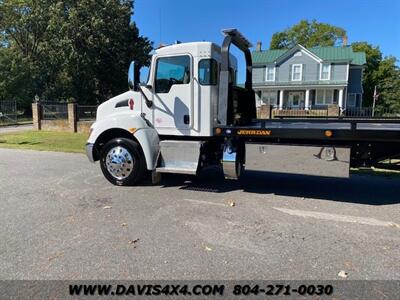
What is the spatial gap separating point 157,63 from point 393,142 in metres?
4.56

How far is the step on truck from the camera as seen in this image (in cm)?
589

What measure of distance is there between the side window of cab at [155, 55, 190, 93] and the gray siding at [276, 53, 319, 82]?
35861mm

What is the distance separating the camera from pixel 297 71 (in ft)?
132

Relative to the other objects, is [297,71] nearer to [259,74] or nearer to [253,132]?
[259,74]

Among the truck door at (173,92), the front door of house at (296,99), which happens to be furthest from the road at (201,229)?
the front door of house at (296,99)

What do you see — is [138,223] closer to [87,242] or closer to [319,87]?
[87,242]

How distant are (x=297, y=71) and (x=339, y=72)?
455cm

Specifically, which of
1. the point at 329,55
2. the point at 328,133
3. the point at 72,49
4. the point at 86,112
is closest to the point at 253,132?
the point at 328,133

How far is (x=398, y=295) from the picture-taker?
3.24m

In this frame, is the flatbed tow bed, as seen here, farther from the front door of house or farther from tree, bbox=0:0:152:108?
the front door of house

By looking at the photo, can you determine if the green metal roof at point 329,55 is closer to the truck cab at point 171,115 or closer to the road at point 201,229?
the road at point 201,229

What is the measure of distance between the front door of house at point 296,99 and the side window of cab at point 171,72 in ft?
117

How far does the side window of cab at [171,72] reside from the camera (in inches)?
267

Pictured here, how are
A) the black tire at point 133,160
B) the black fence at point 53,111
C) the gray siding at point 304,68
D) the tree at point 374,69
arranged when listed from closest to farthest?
the black tire at point 133,160 → the black fence at point 53,111 → the gray siding at point 304,68 → the tree at point 374,69
